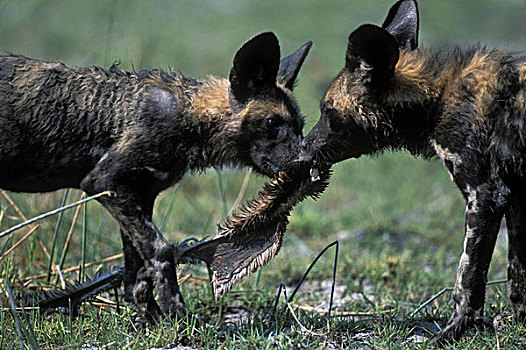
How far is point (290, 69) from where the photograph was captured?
5086mm

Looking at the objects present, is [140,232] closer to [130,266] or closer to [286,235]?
[130,266]

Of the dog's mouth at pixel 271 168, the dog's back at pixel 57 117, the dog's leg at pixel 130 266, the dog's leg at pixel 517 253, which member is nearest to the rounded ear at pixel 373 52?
the dog's mouth at pixel 271 168

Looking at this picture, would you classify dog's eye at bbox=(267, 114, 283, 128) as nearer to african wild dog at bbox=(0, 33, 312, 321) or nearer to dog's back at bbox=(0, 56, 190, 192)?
african wild dog at bbox=(0, 33, 312, 321)

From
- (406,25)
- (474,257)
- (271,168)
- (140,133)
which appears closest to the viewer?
(474,257)

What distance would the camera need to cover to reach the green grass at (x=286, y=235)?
406 centimetres

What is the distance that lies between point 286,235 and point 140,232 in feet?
10.0

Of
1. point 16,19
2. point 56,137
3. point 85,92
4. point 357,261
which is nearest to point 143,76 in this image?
point 85,92

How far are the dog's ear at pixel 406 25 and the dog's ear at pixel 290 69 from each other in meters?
0.65

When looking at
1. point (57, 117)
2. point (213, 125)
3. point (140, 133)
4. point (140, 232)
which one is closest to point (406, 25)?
point (213, 125)

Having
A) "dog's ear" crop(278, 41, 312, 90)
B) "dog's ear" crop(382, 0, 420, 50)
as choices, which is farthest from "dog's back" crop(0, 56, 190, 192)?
"dog's ear" crop(382, 0, 420, 50)

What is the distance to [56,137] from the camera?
14.4 ft

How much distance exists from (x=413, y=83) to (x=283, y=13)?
440 inches

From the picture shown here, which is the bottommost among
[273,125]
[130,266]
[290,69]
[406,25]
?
[130,266]

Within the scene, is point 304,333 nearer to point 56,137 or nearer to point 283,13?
A: point 56,137
